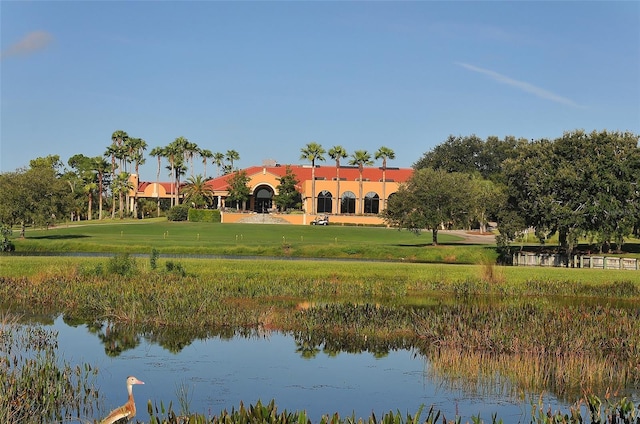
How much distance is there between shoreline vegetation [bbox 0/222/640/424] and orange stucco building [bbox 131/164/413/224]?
226ft

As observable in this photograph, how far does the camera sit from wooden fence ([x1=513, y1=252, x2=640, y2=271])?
50500 mm

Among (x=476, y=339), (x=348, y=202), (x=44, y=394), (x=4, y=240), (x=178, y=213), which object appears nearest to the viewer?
(x=44, y=394)

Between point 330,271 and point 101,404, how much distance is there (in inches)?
1024

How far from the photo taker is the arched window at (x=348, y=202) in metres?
120

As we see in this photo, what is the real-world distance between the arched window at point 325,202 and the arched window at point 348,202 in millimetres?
1764

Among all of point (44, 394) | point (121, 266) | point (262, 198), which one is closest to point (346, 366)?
point (44, 394)

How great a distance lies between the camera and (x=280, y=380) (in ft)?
62.0

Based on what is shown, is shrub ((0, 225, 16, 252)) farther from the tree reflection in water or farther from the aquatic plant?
the aquatic plant

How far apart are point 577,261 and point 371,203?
67313 mm

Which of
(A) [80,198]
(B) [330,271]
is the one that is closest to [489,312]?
(B) [330,271]

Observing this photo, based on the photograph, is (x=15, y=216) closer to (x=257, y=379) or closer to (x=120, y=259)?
(x=120, y=259)

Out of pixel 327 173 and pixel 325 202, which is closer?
pixel 325 202

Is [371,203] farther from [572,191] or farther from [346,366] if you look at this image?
[346,366]

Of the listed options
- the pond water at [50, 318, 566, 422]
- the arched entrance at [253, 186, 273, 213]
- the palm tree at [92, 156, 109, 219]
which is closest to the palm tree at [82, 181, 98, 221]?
the palm tree at [92, 156, 109, 219]
